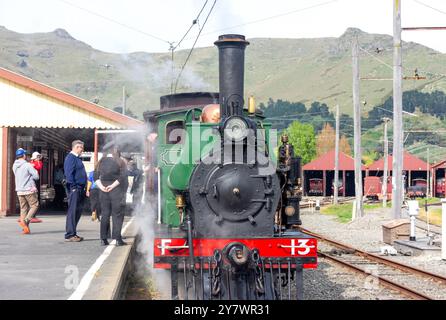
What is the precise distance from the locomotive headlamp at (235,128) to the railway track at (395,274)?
3.94m

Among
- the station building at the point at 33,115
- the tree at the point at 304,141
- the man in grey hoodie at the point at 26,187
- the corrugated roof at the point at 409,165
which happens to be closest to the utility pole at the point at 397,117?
the station building at the point at 33,115

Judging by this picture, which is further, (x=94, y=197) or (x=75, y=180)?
(x=94, y=197)

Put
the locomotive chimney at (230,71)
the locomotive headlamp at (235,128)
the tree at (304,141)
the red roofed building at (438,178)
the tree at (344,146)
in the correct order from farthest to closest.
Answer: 1. the tree at (344,146)
2. the tree at (304,141)
3. the red roofed building at (438,178)
4. the locomotive chimney at (230,71)
5. the locomotive headlamp at (235,128)

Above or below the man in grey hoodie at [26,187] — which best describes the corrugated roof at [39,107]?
above

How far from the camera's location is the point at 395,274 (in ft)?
42.5

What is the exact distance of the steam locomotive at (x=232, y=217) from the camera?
26.5 feet

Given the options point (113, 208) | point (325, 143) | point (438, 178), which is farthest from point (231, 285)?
point (325, 143)

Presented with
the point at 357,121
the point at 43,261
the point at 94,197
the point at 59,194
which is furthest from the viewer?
the point at 357,121

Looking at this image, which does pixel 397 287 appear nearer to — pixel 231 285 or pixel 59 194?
pixel 231 285

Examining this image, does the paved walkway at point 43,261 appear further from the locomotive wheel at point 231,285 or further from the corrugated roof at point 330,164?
the corrugated roof at point 330,164

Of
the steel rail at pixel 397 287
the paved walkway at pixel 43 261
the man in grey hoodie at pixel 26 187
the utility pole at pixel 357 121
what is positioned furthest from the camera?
the utility pole at pixel 357 121

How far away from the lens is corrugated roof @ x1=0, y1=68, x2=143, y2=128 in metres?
20.4

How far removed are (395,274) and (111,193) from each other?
535 centimetres
